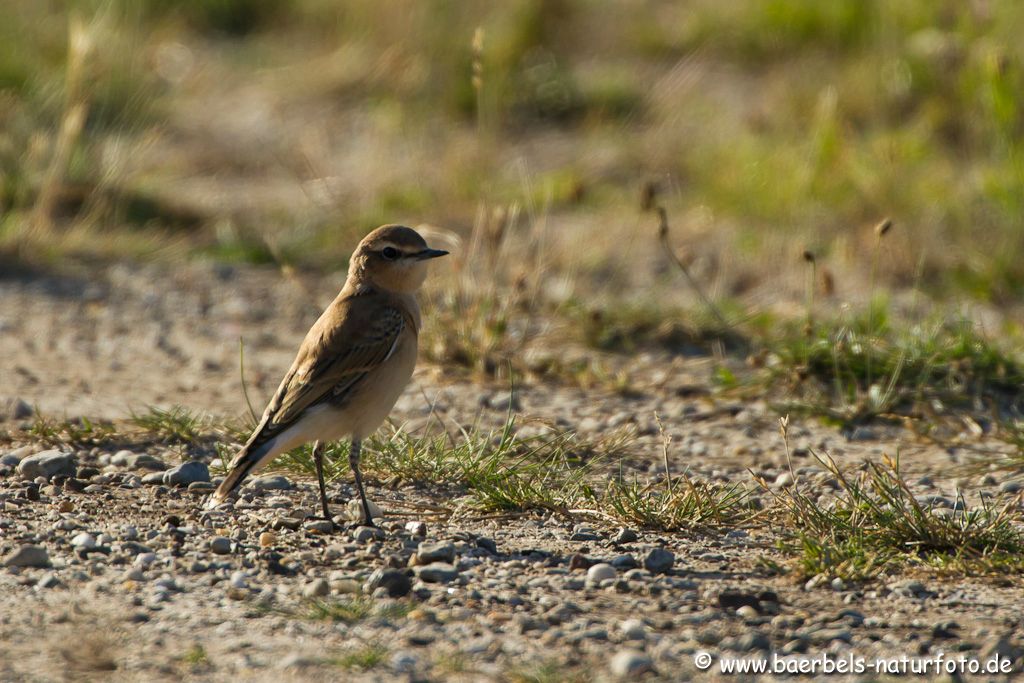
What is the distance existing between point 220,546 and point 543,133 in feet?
25.9

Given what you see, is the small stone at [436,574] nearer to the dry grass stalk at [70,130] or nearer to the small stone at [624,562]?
the small stone at [624,562]

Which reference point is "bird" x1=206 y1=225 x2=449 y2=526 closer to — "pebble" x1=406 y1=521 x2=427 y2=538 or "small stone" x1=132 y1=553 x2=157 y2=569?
"pebble" x1=406 y1=521 x2=427 y2=538

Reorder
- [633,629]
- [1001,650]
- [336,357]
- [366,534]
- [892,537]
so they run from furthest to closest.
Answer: [336,357], [366,534], [892,537], [633,629], [1001,650]

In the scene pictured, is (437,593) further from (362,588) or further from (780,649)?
(780,649)

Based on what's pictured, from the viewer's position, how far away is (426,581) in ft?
16.7

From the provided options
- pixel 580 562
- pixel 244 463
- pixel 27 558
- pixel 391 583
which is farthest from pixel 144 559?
pixel 580 562

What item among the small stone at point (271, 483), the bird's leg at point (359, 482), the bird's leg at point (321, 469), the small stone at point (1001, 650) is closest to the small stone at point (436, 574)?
the bird's leg at point (359, 482)

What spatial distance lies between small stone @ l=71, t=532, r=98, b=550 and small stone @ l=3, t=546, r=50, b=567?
0.18m

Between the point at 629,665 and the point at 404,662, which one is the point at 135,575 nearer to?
the point at 404,662

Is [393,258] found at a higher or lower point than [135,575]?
higher

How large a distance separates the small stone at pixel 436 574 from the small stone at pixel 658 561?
72 centimetres

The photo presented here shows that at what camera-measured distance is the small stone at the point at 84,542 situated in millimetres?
5273

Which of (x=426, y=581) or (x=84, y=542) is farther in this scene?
(x=84, y=542)

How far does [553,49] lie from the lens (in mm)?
13820
